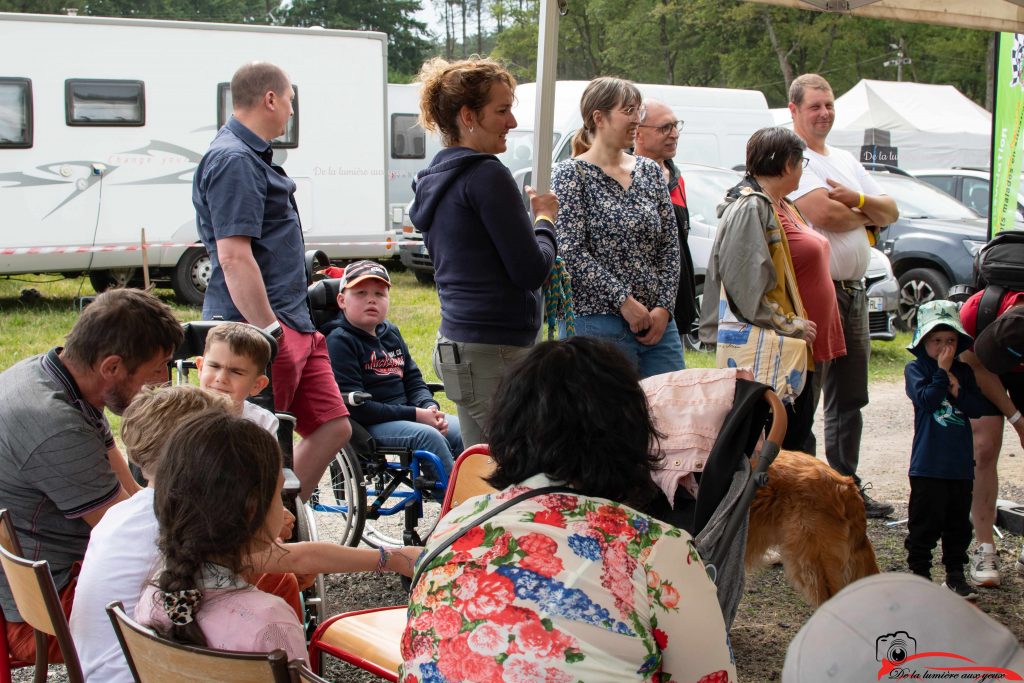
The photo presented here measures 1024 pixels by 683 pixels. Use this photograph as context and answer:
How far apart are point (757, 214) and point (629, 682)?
9.17 ft

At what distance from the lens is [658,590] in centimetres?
170

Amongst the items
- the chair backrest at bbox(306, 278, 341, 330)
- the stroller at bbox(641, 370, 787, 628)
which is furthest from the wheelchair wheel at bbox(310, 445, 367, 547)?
the stroller at bbox(641, 370, 787, 628)

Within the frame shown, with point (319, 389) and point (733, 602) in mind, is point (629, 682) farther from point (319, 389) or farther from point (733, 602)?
point (319, 389)

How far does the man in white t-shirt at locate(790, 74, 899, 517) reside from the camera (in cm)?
466

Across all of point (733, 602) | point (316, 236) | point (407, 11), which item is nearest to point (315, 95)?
point (316, 236)

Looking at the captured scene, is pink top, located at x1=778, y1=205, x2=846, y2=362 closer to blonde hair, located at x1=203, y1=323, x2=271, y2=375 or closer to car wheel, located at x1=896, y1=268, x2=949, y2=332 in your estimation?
blonde hair, located at x1=203, y1=323, x2=271, y2=375

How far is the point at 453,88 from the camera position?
11.1ft

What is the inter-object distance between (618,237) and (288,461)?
1.51 m

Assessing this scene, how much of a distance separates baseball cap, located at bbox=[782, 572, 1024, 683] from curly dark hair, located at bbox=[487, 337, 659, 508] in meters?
0.83

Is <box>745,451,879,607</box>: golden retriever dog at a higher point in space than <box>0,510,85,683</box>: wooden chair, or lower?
lower

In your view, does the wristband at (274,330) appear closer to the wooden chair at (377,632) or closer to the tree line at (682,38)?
the wooden chair at (377,632)

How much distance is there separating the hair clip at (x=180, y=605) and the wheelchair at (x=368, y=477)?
84.1 inches

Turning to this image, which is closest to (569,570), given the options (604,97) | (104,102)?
(604,97)

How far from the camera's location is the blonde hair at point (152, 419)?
8.08 feet
